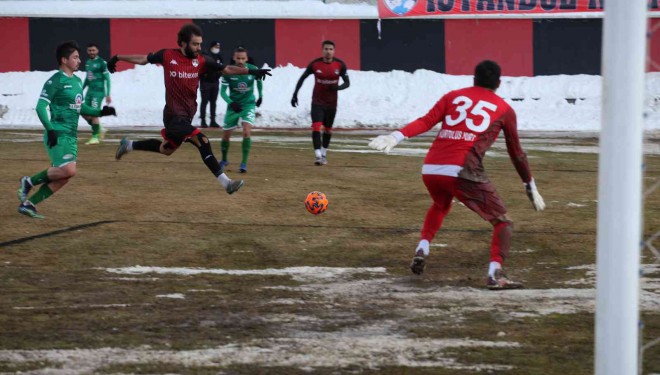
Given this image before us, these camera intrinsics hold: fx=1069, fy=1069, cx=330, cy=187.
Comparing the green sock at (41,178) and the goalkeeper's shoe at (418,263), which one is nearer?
the goalkeeper's shoe at (418,263)

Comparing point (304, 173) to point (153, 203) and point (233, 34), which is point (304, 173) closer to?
point (153, 203)

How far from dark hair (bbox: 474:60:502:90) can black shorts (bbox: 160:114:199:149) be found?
505 cm

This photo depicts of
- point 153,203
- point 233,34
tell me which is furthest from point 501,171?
point 233,34

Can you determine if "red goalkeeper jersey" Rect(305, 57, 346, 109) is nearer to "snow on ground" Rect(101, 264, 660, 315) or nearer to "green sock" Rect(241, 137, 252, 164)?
"green sock" Rect(241, 137, 252, 164)

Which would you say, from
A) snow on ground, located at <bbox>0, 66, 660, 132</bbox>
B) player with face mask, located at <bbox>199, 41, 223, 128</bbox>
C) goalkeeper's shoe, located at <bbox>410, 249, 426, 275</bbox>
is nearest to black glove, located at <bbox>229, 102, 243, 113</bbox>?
goalkeeper's shoe, located at <bbox>410, 249, 426, 275</bbox>

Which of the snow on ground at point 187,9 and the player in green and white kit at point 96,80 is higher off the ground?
the snow on ground at point 187,9

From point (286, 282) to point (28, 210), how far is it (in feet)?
14.3

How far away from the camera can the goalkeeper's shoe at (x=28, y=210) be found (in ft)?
38.6

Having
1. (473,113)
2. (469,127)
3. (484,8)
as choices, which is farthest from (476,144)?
(484,8)

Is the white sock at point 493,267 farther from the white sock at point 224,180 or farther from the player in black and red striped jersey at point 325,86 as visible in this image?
the player in black and red striped jersey at point 325,86

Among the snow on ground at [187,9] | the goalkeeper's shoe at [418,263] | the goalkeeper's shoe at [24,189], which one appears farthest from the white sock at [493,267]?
the snow on ground at [187,9]

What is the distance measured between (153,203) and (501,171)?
6.41 metres

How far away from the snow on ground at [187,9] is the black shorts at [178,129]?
73.6ft

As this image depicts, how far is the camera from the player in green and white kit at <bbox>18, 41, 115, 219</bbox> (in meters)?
11.7
